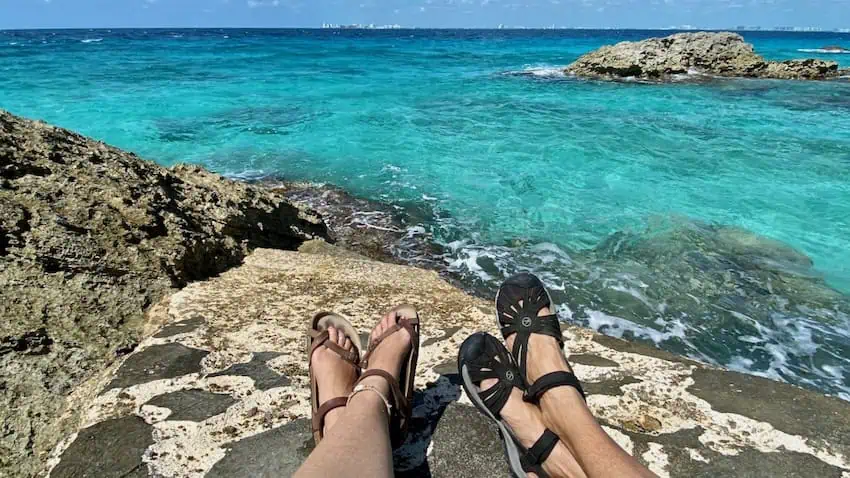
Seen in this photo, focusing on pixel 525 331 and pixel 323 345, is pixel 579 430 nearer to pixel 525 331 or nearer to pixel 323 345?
pixel 525 331

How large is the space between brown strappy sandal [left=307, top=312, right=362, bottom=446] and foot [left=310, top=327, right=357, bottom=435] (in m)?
0.02

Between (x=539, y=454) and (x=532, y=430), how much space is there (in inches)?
5.2

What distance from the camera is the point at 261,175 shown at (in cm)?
884

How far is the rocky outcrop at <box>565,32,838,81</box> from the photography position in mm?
24828

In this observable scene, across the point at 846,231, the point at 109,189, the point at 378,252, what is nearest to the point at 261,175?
the point at 378,252

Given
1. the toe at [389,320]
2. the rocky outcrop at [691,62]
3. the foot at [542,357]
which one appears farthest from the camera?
the rocky outcrop at [691,62]

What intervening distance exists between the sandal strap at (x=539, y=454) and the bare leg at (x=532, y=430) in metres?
0.02

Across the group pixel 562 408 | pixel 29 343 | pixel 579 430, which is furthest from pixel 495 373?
pixel 29 343

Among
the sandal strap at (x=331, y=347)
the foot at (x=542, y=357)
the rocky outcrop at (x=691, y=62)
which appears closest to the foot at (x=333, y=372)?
the sandal strap at (x=331, y=347)

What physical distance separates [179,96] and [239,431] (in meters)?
18.4

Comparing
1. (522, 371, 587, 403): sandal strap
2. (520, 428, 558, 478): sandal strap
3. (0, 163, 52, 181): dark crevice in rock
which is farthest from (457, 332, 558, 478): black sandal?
(0, 163, 52, 181): dark crevice in rock

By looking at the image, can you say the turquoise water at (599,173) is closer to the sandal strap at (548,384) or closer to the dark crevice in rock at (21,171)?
the sandal strap at (548,384)

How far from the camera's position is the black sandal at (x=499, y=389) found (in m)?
1.79

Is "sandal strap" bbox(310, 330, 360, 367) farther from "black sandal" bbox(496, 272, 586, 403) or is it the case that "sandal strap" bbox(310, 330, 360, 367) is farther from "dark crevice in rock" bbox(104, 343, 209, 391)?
"black sandal" bbox(496, 272, 586, 403)
